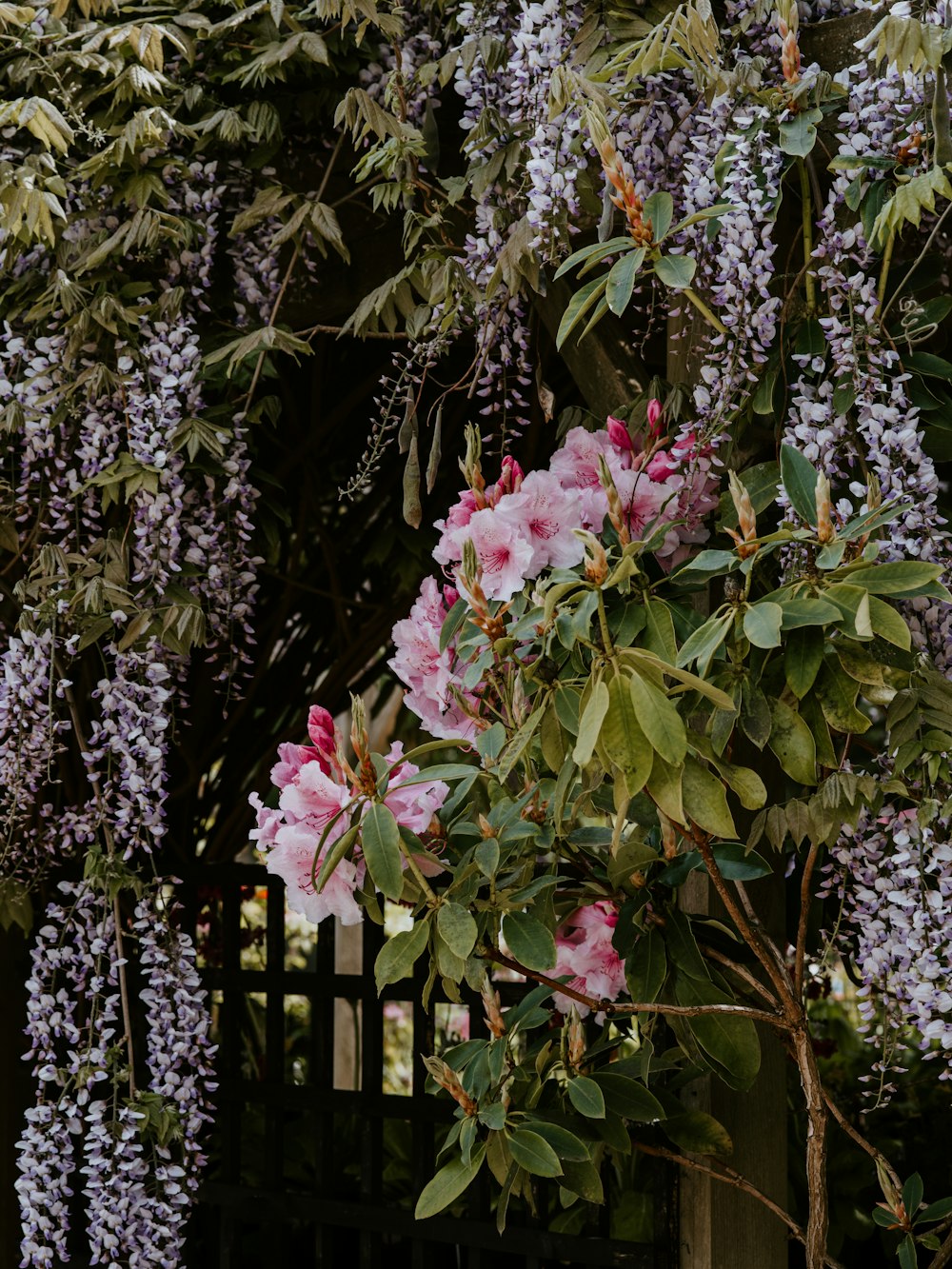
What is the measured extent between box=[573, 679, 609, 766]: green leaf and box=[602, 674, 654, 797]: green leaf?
0.5 inches

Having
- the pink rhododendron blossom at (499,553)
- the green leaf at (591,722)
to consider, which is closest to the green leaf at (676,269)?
the pink rhododendron blossom at (499,553)

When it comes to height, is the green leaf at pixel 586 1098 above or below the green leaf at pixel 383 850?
below

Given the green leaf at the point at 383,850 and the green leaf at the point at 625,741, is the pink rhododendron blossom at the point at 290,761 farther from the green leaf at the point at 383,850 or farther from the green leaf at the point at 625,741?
the green leaf at the point at 625,741

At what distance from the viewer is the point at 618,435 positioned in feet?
4.86

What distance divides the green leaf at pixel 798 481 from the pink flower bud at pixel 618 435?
0.30 m

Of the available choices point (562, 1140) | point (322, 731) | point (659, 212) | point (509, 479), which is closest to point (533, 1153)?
point (562, 1140)

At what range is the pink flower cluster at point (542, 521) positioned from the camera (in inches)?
53.6

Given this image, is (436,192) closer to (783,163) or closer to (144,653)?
(783,163)

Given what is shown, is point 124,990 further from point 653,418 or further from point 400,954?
point 653,418

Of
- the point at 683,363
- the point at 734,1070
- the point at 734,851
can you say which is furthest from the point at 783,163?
the point at 734,1070

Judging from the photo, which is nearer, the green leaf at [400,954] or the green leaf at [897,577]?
the green leaf at [897,577]

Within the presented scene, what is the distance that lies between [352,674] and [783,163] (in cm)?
182

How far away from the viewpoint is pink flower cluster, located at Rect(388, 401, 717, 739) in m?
1.36

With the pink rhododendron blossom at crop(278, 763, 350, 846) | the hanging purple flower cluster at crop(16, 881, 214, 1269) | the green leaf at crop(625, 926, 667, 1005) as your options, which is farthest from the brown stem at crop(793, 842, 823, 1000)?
the hanging purple flower cluster at crop(16, 881, 214, 1269)
